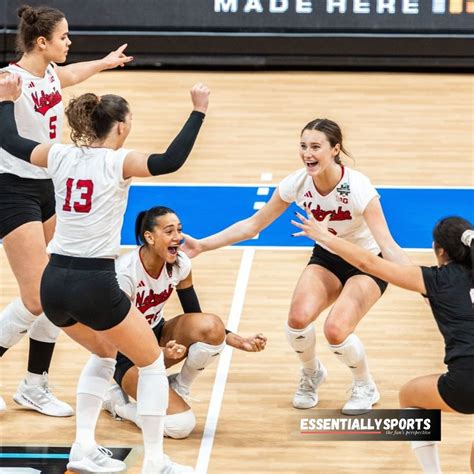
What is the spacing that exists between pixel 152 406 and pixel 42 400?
1.33 metres

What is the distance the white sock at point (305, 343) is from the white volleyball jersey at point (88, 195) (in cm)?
150

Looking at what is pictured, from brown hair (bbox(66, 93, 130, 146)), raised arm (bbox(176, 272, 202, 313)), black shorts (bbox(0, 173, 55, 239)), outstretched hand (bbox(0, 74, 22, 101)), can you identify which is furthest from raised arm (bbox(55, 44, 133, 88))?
brown hair (bbox(66, 93, 130, 146))

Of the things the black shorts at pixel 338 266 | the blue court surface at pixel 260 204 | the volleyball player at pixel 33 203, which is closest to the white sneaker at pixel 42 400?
the volleyball player at pixel 33 203

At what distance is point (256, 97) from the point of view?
47.4ft

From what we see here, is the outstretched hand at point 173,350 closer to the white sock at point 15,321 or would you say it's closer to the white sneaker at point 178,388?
the white sneaker at point 178,388

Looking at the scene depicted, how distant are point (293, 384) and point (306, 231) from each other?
6.33 feet

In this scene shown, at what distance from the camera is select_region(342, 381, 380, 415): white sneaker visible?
6.73m

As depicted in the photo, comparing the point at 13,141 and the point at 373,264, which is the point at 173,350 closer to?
the point at 373,264

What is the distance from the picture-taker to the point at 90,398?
230 inches

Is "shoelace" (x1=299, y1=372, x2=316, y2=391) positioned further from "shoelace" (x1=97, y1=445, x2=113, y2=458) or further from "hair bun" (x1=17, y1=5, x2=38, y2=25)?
"hair bun" (x1=17, y1=5, x2=38, y2=25)

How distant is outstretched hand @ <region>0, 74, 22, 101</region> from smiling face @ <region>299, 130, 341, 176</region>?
163cm

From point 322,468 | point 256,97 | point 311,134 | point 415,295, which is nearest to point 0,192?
point 311,134

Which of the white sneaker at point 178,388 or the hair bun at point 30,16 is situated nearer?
the hair bun at point 30,16

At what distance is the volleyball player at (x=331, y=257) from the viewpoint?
263 inches
